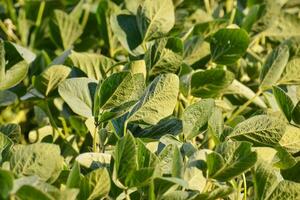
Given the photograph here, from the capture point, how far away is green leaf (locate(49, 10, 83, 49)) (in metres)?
1.22

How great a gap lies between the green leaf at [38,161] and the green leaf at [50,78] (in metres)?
0.24

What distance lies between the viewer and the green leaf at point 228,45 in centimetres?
99

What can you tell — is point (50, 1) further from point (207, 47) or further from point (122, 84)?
point (122, 84)

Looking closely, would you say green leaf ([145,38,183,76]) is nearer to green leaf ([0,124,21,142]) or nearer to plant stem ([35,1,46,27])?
green leaf ([0,124,21,142])

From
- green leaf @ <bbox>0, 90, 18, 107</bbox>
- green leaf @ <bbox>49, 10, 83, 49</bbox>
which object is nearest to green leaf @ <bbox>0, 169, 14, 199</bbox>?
green leaf @ <bbox>0, 90, 18, 107</bbox>

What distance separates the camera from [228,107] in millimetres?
1018

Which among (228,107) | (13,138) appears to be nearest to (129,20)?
(228,107)

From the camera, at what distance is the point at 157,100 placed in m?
0.81

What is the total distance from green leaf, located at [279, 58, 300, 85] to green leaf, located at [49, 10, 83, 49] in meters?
0.41

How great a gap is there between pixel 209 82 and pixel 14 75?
0.27m

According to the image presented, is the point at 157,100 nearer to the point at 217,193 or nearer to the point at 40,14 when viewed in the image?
the point at 217,193

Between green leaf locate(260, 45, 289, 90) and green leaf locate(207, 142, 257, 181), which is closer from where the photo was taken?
green leaf locate(207, 142, 257, 181)

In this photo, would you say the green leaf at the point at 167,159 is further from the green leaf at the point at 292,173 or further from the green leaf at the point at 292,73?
the green leaf at the point at 292,73

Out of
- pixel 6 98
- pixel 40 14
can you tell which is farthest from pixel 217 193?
pixel 40 14
